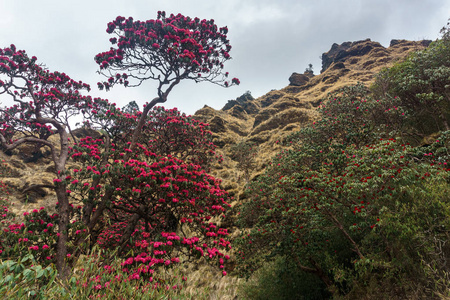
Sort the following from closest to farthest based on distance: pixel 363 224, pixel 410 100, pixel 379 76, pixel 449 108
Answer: pixel 363 224, pixel 449 108, pixel 410 100, pixel 379 76

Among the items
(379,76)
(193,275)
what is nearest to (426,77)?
(379,76)

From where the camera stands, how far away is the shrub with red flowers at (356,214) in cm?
623

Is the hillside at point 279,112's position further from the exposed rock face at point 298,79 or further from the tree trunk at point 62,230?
the tree trunk at point 62,230

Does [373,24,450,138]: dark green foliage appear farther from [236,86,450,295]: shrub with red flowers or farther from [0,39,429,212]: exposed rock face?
[0,39,429,212]: exposed rock face

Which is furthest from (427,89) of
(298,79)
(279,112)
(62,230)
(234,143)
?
(298,79)

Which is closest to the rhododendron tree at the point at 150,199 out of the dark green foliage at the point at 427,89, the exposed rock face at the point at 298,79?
the dark green foliage at the point at 427,89

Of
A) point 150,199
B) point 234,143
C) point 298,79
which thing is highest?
point 298,79

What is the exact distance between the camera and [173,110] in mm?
14141

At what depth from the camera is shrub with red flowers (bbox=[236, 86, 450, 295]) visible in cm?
623

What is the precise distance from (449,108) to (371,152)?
34.3 feet

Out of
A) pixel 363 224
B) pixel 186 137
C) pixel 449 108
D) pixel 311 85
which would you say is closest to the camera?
pixel 363 224

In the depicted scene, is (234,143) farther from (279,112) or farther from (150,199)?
(150,199)

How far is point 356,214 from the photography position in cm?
759

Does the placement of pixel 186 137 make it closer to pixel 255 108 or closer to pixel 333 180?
pixel 333 180
